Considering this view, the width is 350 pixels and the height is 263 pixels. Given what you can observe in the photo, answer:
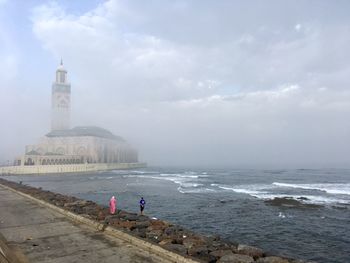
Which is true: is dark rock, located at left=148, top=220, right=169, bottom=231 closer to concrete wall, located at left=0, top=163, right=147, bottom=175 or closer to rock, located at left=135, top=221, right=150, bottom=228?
rock, located at left=135, top=221, right=150, bottom=228

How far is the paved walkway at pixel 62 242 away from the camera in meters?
9.70

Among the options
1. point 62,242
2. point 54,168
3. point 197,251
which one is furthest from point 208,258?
point 54,168

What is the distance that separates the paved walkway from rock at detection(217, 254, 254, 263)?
218 centimetres

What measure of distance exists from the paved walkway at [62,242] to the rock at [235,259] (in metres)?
2.18

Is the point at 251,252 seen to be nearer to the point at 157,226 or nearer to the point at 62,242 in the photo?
the point at 157,226

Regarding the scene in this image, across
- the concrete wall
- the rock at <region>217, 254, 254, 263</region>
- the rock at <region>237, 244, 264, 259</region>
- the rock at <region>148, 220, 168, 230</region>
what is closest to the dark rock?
the rock at <region>148, 220, 168, 230</region>

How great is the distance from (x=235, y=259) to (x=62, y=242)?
5.74 m

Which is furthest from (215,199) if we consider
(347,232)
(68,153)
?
(68,153)

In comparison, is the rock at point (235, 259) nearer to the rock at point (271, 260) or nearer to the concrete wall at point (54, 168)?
the rock at point (271, 260)

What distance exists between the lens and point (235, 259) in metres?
10.6

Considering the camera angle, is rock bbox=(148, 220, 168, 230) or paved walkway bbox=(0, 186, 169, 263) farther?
rock bbox=(148, 220, 168, 230)

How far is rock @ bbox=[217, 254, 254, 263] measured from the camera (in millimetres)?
10383

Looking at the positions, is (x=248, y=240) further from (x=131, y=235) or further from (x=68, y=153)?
(x=68, y=153)

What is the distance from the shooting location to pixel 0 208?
801 inches
